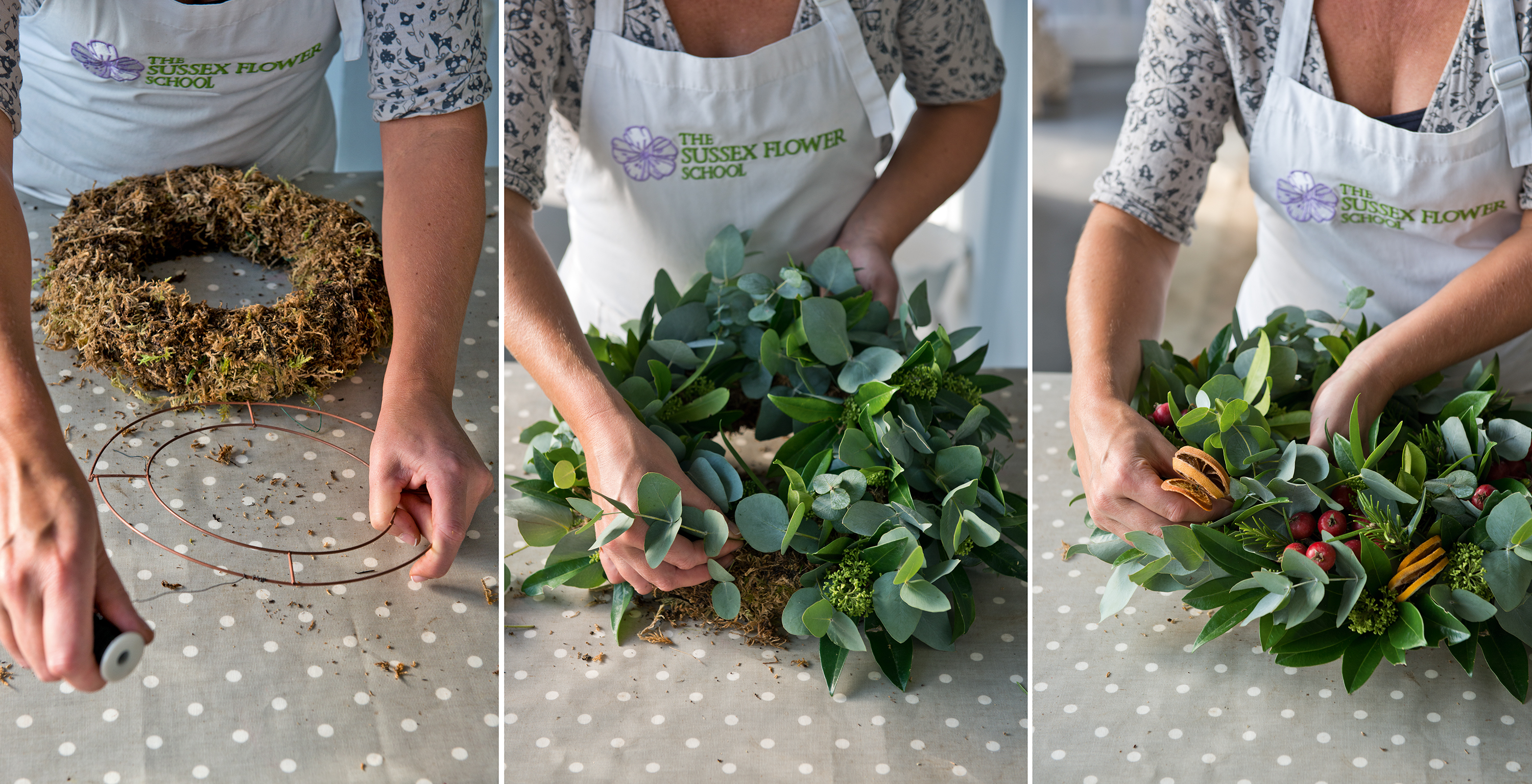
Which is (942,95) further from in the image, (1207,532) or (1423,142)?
(1207,532)

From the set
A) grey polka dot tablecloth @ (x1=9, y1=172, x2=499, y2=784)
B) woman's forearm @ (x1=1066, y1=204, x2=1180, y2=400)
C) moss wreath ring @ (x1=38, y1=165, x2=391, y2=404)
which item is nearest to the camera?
grey polka dot tablecloth @ (x1=9, y1=172, x2=499, y2=784)

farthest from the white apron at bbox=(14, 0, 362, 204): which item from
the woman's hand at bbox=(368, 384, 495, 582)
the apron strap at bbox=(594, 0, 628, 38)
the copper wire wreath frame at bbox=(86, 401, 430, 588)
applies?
the woman's hand at bbox=(368, 384, 495, 582)

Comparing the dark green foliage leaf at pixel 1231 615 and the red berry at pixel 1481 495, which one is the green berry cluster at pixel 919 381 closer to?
the dark green foliage leaf at pixel 1231 615

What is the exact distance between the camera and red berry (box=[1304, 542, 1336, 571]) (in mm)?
792

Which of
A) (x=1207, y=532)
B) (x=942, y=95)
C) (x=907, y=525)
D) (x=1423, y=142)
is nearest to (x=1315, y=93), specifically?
(x=1423, y=142)

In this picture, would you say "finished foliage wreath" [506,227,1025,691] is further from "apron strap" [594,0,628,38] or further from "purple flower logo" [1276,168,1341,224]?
"purple flower logo" [1276,168,1341,224]

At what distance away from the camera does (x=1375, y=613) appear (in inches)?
31.3

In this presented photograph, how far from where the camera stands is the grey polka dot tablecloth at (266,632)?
725mm

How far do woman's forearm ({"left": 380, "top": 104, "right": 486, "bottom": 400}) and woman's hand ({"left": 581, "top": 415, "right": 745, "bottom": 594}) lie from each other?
0.58 feet

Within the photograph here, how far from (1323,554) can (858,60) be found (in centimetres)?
73

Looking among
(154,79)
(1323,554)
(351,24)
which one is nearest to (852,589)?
(1323,554)

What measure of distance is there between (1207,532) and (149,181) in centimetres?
110

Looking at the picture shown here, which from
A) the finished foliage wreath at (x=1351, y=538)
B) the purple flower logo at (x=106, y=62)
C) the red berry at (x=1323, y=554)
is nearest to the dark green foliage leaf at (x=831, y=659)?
the finished foliage wreath at (x=1351, y=538)

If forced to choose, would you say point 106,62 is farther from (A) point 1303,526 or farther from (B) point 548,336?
(A) point 1303,526
